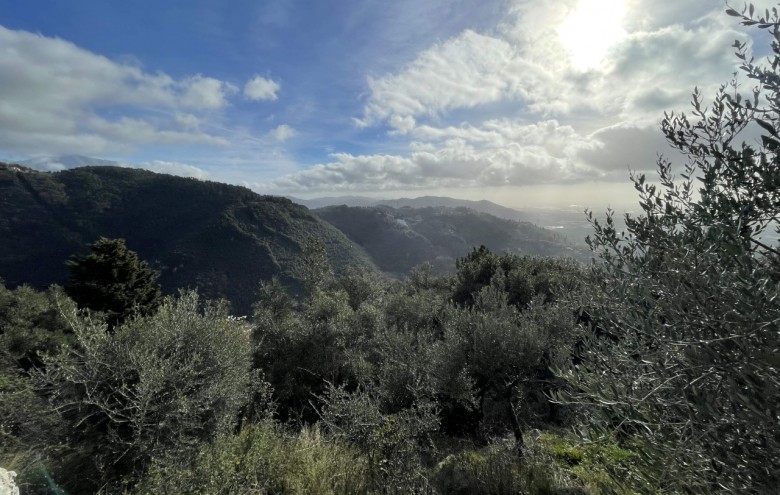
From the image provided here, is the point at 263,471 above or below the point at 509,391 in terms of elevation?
above

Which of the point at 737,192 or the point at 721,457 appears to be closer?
the point at 721,457

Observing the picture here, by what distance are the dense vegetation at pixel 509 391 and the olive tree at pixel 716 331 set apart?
0.02 metres

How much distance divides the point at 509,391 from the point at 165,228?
127 meters

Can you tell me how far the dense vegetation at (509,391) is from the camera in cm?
212

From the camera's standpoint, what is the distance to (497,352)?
37.6 ft

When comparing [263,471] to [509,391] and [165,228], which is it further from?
[165,228]

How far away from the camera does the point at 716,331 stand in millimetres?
2086

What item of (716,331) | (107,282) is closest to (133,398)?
(716,331)

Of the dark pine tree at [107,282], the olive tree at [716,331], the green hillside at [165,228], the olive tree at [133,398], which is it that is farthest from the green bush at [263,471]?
the green hillside at [165,228]

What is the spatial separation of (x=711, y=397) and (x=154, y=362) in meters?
8.45

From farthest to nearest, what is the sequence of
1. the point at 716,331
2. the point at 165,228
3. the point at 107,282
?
the point at 165,228, the point at 107,282, the point at 716,331

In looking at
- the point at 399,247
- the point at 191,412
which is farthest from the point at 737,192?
the point at 399,247

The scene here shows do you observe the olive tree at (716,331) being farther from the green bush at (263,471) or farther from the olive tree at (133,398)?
the olive tree at (133,398)

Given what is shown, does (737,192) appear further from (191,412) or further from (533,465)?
(191,412)
